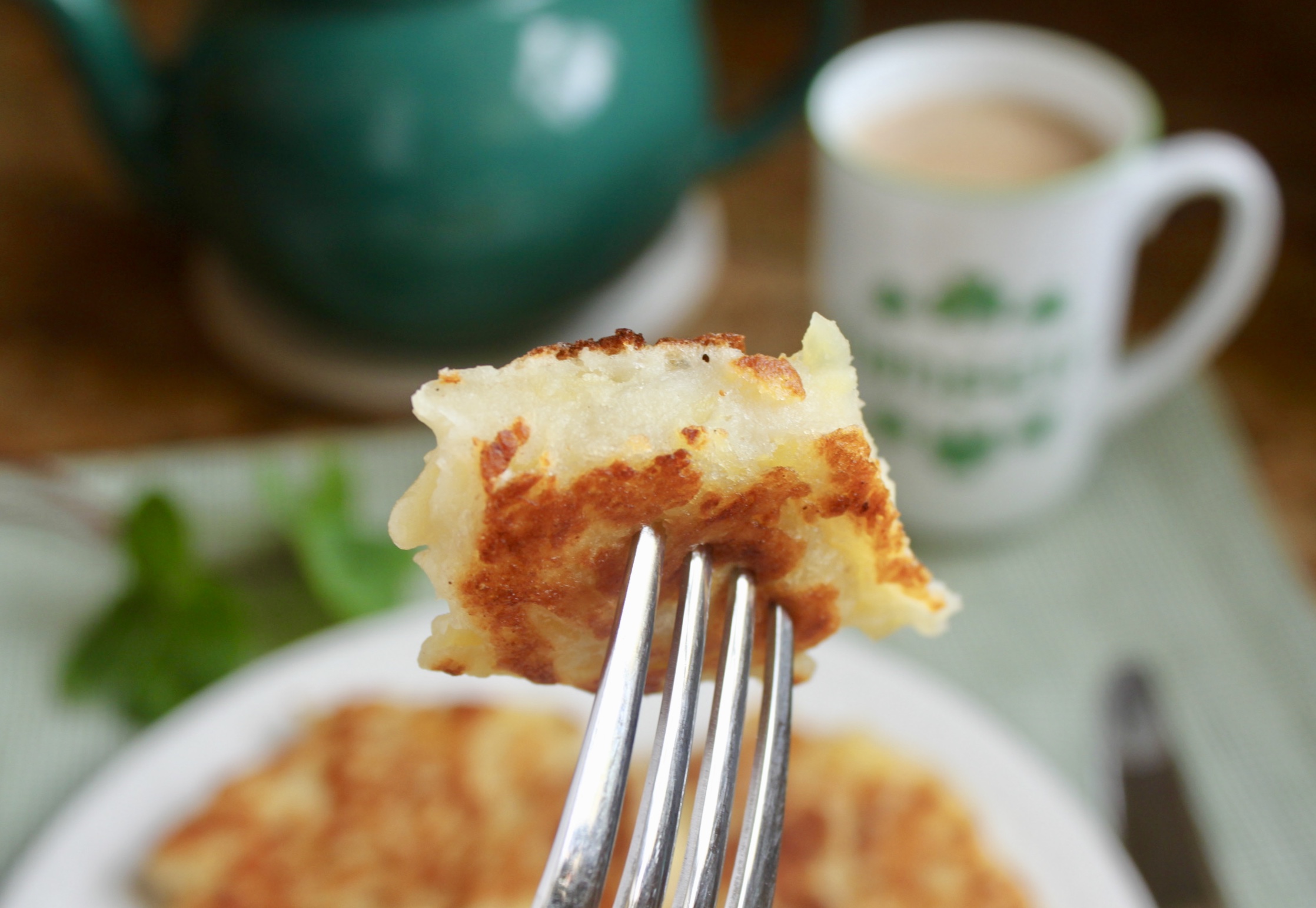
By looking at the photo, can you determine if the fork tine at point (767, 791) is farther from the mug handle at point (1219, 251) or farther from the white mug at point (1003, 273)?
the mug handle at point (1219, 251)

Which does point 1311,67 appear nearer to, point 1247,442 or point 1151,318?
point 1151,318

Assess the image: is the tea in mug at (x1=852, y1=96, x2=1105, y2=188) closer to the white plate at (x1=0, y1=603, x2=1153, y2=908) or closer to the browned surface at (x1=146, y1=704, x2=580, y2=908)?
the white plate at (x1=0, y1=603, x2=1153, y2=908)

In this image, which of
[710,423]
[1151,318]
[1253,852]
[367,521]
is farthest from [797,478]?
[1151,318]

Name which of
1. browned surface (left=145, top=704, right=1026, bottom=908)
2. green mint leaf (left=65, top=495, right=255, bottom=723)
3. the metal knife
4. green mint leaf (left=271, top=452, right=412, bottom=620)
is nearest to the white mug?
the metal knife

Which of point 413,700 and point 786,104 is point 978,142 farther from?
point 413,700

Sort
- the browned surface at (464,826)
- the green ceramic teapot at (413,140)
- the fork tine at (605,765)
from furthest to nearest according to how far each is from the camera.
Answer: the green ceramic teapot at (413,140) → the browned surface at (464,826) → the fork tine at (605,765)

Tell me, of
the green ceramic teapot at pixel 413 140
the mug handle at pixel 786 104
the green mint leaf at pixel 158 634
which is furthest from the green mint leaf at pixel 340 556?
the mug handle at pixel 786 104
